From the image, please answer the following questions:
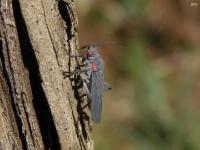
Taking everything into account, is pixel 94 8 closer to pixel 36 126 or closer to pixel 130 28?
pixel 130 28

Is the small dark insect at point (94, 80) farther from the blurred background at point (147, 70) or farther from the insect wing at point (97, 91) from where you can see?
the blurred background at point (147, 70)

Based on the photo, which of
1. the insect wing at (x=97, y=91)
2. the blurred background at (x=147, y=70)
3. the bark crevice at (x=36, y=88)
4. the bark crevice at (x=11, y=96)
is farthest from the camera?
the blurred background at (x=147, y=70)

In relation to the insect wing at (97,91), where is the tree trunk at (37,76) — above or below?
above

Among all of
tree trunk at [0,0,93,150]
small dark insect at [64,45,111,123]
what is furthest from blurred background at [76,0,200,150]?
tree trunk at [0,0,93,150]

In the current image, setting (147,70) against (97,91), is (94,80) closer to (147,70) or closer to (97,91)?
(97,91)

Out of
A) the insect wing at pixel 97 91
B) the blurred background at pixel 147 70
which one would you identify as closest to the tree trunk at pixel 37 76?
the insect wing at pixel 97 91

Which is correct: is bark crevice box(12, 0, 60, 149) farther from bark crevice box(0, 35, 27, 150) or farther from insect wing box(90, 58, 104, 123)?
insect wing box(90, 58, 104, 123)

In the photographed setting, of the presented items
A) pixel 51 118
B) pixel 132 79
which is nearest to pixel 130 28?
pixel 132 79
